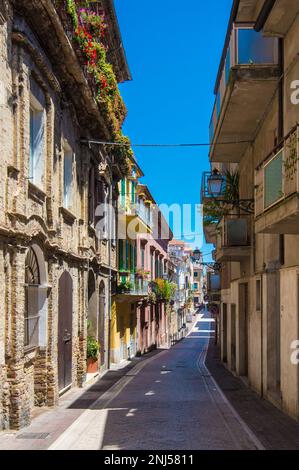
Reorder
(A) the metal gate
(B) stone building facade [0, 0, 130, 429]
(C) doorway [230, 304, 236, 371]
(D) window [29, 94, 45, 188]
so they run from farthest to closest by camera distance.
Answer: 1. (C) doorway [230, 304, 236, 371]
2. (A) the metal gate
3. (D) window [29, 94, 45, 188]
4. (B) stone building facade [0, 0, 130, 429]

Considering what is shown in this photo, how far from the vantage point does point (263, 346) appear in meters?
14.6

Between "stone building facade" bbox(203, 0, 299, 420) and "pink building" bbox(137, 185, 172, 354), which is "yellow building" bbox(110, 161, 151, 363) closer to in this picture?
"pink building" bbox(137, 185, 172, 354)

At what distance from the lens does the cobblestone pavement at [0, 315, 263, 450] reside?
31.2 ft

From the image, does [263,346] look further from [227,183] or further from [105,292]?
[105,292]

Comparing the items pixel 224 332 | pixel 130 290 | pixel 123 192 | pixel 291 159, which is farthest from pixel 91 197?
pixel 291 159

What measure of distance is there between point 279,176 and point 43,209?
5.33m

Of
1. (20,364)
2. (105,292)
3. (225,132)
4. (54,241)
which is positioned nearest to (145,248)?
(105,292)

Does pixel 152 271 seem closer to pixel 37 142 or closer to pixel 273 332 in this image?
pixel 273 332

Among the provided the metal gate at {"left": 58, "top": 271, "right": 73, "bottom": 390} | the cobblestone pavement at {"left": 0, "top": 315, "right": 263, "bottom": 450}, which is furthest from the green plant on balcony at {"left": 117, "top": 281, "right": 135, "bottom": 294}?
the metal gate at {"left": 58, "top": 271, "right": 73, "bottom": 390}

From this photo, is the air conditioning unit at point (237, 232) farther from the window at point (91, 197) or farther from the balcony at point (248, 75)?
the window at point (91, 197)

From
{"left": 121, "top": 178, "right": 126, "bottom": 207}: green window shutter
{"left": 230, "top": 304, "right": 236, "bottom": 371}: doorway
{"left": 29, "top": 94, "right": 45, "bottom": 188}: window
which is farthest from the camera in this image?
{"left": 121, "top": 178, "right": 126, "bottom": 207}: green window shutter

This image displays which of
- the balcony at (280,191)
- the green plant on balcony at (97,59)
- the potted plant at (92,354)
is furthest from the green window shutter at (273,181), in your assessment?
the potted plant at (92,354)

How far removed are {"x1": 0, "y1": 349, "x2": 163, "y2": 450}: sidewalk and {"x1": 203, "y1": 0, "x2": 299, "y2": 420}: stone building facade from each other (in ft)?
13.7

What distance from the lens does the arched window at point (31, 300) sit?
12.2 metres
